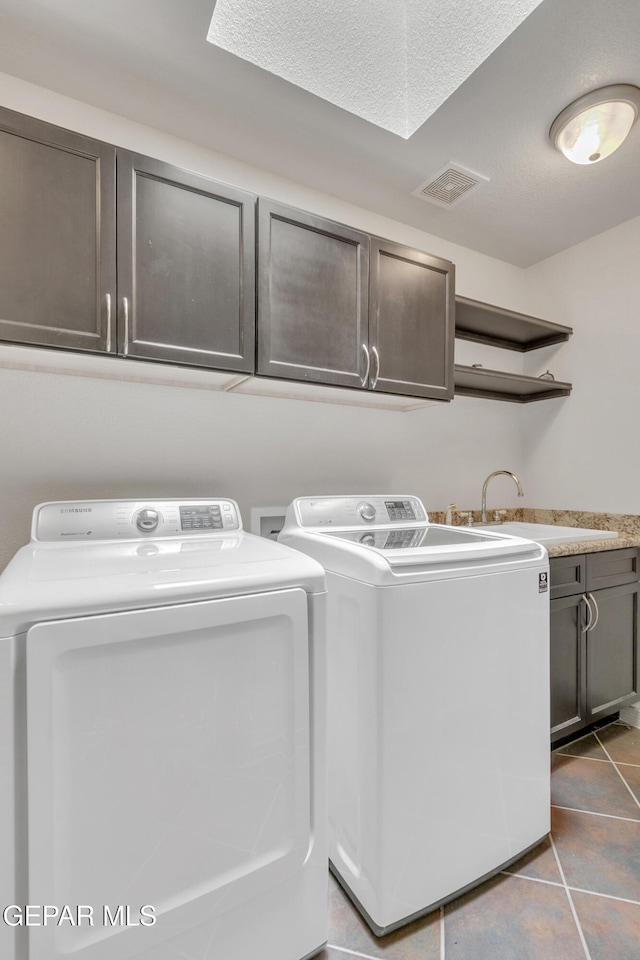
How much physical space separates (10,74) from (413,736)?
244cm

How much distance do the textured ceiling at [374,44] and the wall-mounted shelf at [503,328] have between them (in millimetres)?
848

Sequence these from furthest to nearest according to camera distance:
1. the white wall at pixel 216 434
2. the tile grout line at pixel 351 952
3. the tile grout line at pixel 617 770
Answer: the tile grout line at pixel 617 770 < the white wall at pixel 216 434 < the tile grout line at pixel 351 952

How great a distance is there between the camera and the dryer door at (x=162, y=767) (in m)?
0.83

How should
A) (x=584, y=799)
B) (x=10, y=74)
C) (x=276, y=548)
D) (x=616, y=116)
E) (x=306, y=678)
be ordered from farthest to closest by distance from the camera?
1. (x=584, y=799)
2. (x=616, y=116)
3. (x=10, y=74)
4. (x=276, y=548)
5. (x=306, y=678)

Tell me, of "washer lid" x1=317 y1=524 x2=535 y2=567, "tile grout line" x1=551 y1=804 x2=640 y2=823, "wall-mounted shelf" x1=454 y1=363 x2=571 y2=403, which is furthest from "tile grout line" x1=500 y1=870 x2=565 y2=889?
"wall-mounted shelf" x1=454 y1=363 x2=571 y2=403

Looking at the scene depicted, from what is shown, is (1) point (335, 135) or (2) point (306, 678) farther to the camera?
(1) point (335, 135)

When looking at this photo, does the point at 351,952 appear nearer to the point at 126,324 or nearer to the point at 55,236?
the point at 126,324

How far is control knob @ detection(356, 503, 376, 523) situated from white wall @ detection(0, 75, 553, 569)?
338 millimetres

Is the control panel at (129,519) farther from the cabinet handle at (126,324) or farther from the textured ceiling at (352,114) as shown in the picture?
the textured ceiling at (352,114)

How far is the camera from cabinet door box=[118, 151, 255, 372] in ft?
4.49

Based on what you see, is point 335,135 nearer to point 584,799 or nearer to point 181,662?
point 181,662

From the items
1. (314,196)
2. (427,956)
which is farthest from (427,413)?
(427,956)

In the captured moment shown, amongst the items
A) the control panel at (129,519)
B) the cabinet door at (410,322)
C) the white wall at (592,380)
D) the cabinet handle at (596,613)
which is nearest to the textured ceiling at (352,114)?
the white wall at (592,380)

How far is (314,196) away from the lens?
2.13 metres
